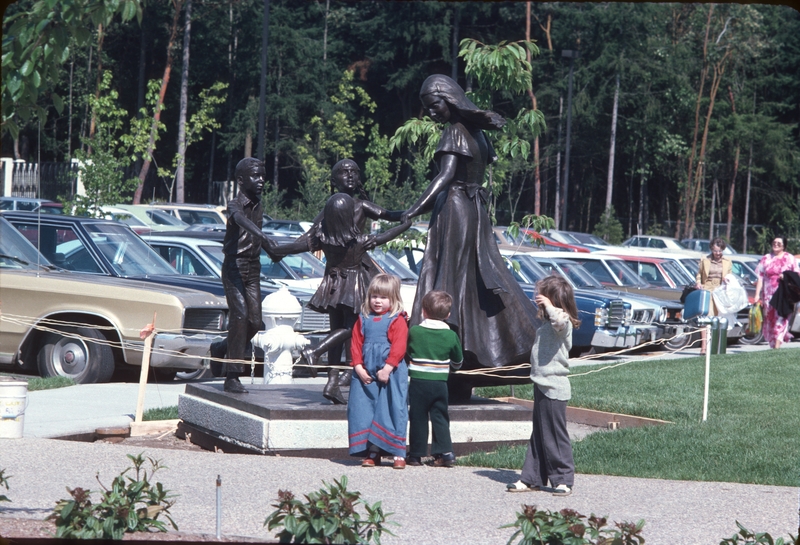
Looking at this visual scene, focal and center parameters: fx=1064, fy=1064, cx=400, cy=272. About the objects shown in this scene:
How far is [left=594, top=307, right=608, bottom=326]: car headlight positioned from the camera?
1744 centimetres

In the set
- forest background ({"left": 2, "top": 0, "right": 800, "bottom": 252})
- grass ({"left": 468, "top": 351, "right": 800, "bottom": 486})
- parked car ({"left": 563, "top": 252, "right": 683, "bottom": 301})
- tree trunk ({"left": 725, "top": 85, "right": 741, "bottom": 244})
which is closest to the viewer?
grass ({"left": 468, "top": 351, "right": 800, "bottom": 486})

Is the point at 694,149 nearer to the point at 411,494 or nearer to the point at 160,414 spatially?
the point at 160,414

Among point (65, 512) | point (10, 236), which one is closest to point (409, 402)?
point (65, 512)

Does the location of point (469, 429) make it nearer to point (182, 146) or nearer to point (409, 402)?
point (409, 402)

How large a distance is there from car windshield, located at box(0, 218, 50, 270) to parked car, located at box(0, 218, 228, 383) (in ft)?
0.78

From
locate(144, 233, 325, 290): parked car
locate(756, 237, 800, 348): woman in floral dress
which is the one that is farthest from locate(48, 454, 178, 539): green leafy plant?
locate(756, 237, 800, 348): woman in floral dress

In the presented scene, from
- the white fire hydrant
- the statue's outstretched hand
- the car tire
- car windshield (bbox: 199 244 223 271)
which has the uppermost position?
the statue's outstretched hand

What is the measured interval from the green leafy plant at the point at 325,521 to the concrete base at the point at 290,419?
9.86 ft

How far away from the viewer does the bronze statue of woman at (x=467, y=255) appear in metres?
8.10

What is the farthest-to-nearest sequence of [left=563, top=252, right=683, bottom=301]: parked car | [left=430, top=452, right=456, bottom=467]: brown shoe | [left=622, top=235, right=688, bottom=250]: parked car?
[left=622, top=235, right=688, bottom=250]: parked car < [left=563, top=252, right=683, bottom=301]: parked car < [left=430, top=452, right=456, bottom=467]: brown shoe

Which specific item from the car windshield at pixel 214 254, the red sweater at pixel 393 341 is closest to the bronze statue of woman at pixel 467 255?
the red sweater at pixel 393 341

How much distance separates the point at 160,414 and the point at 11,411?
6.07ft

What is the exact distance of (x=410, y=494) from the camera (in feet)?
21.1

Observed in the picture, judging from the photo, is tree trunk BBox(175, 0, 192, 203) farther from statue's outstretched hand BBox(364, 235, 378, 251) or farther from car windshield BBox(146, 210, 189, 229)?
statue's outstretched hand BBox(364, 235, 378, 251)
